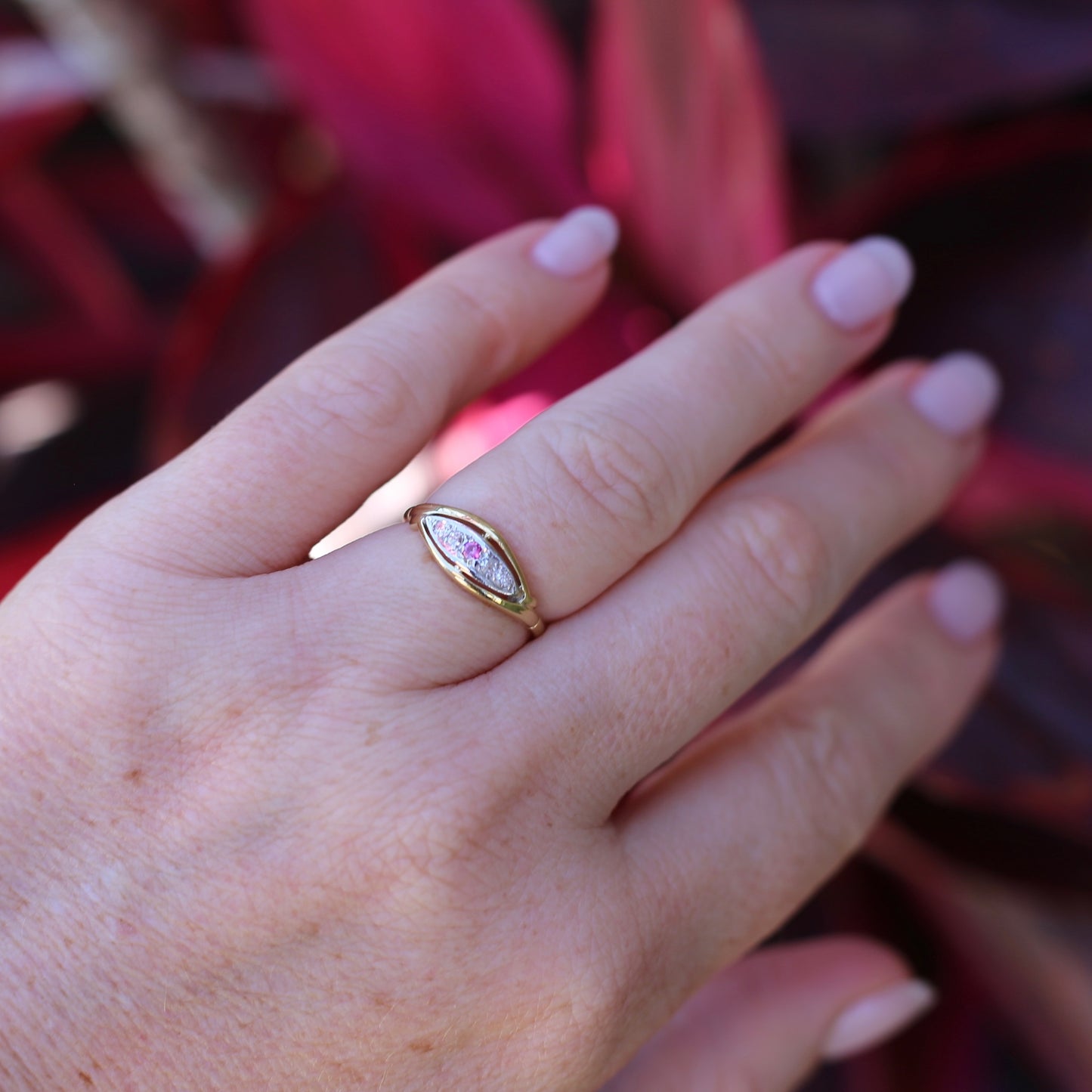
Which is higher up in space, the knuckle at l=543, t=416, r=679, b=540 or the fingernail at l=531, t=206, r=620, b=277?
the fingernail at l=531, t=206, r=620, b=277

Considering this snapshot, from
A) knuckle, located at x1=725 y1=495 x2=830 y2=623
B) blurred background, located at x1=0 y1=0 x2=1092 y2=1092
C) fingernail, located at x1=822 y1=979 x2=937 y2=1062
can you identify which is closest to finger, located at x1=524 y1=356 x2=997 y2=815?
knuckle, located at x1=725 y1=495 x2=830 y2=623

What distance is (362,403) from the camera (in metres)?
0.56

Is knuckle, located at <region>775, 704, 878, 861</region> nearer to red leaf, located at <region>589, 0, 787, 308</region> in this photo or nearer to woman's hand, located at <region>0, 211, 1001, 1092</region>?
woman's hand, located at <region>0, 211, 1001, 1092</region>

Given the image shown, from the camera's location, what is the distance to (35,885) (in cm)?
49

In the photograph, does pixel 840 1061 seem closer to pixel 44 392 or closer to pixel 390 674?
pixel 390 674

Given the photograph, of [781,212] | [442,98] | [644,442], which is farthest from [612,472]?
[442,98]

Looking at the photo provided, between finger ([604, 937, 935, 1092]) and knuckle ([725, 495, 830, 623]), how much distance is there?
0.23 meters

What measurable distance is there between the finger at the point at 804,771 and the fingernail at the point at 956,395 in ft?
0.36

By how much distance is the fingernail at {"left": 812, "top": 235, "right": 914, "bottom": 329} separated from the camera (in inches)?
25.1

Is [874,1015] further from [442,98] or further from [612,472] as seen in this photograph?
[442,98]

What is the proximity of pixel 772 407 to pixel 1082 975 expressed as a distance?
50 cm

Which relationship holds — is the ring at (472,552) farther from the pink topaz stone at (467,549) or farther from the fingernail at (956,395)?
the fingernail at (956,395)

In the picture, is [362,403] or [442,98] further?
[442,98]

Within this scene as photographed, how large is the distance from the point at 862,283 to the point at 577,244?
181 millimetres
